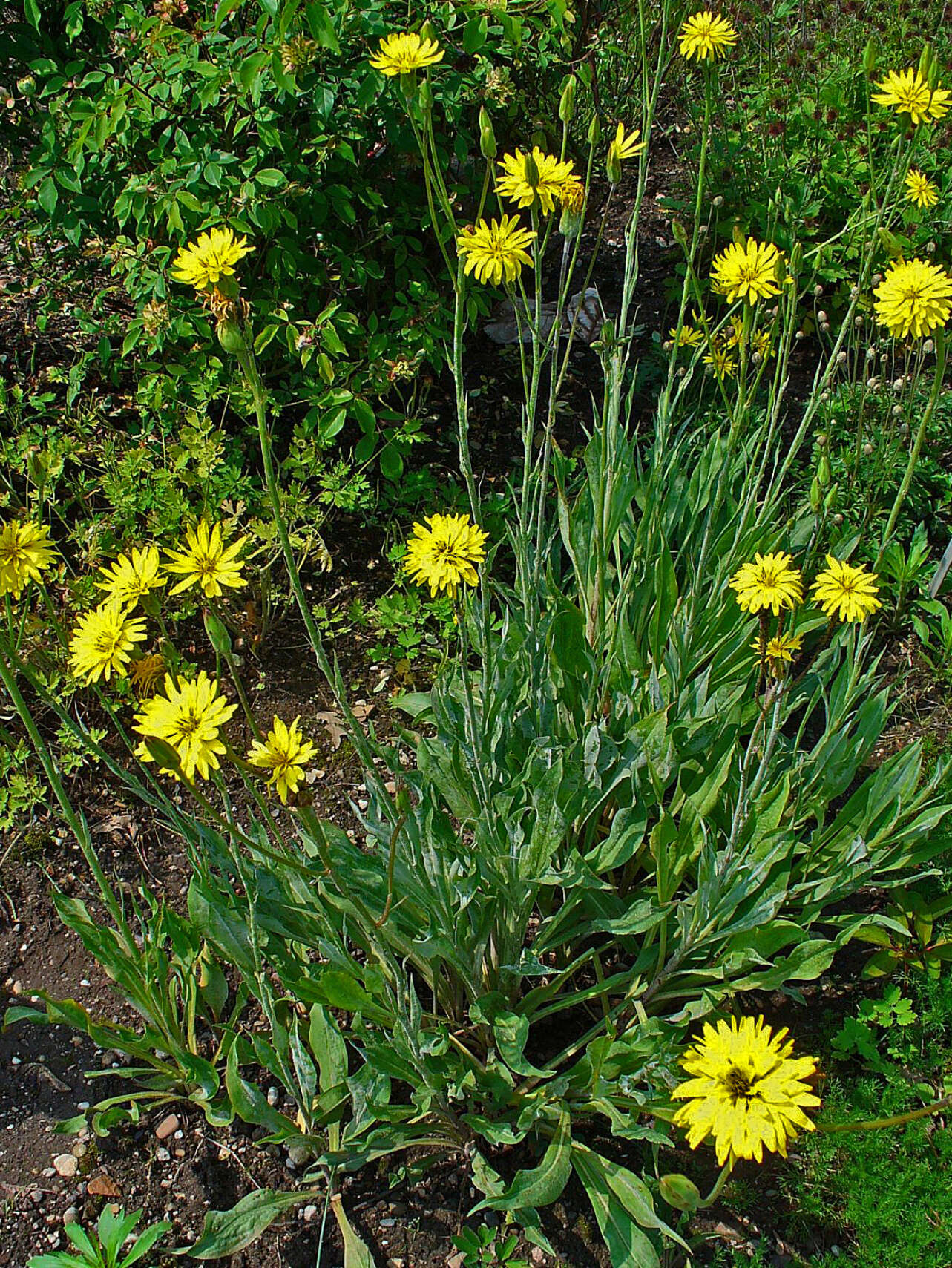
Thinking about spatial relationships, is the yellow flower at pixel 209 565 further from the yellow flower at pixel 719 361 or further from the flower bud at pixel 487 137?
the yellow flower at pixel 719 361

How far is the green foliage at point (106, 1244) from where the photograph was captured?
155 cm

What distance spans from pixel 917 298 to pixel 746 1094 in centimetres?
136

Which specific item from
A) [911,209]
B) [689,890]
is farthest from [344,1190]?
[911,209]

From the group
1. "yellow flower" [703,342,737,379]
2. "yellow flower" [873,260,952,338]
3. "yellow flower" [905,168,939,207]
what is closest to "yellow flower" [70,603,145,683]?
"yellow flower" [873,260,952,338]

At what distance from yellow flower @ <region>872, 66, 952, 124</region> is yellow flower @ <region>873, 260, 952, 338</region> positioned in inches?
11.6

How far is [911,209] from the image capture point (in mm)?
3307

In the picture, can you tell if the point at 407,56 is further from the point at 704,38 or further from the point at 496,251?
the point at 704,38

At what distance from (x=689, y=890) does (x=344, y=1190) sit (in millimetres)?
841

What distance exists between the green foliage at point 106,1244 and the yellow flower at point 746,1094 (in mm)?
832

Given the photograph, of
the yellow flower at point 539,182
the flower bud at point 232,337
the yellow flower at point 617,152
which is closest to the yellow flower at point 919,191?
the yellow flower at point 617,152

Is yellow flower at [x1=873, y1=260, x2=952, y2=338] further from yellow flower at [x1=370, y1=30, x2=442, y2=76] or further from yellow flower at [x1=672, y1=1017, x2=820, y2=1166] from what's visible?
yellow flower at [x1=672, y1=1017, x2=820, y2=1166]

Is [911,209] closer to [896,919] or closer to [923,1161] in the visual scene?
[896,919]

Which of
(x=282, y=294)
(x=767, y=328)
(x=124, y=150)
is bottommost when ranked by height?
(x=767, y=328)

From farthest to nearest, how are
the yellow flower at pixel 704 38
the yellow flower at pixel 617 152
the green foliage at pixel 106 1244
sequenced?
the yellow flower at pixel 704 38 < the yellow flower at pixel 617 152 < the green foliage at pixel 106 1244
